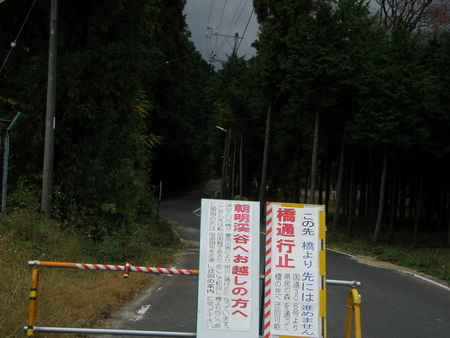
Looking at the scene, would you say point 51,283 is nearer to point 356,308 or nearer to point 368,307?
point 356,308

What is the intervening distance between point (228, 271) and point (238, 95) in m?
32.6

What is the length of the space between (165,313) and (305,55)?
1937 centimetres

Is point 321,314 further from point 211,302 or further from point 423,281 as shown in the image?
point 423,281

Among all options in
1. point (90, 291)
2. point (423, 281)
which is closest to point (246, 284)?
point (90, 291)

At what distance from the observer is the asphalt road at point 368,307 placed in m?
7.18

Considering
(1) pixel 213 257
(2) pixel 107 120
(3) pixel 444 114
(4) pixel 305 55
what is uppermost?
(4) pixel 305 55

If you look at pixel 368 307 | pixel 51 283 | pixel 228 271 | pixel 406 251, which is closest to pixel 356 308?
pixel 228 271

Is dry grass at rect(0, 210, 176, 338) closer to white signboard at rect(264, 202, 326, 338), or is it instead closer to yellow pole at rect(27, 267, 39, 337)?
yellow pole at rect(27, 267, 39, 337)

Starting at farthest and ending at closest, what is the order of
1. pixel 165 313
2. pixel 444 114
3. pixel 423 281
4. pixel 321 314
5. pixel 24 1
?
1. pixel 444 114
2. pixel 24 1
3. pixel 423 281
4. pixel 165 313
5. pixel 321 314

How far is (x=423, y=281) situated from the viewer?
12594 millimetres

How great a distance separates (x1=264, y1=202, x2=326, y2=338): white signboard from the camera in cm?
532

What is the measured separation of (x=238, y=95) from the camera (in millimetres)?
37375

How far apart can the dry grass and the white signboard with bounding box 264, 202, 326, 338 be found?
2.57 m

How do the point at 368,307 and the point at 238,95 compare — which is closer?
the point at 368,307
